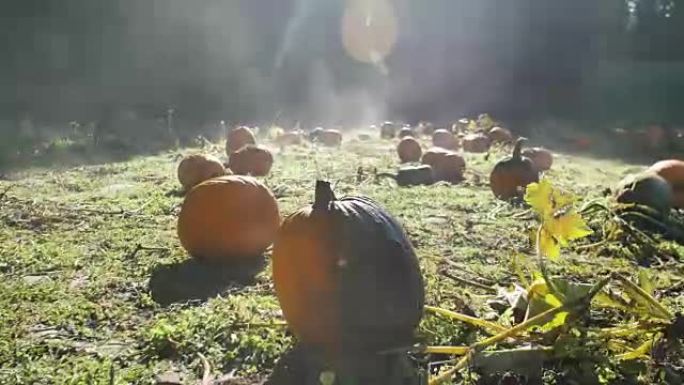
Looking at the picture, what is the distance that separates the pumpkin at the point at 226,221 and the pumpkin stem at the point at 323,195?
1314mm

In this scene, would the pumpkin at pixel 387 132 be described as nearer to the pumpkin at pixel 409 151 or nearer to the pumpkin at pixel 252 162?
the pumpkin at pixel 409 151

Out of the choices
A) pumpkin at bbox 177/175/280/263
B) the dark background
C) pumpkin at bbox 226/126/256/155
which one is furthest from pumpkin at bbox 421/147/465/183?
the dark background

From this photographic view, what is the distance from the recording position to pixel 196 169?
19.8 feet

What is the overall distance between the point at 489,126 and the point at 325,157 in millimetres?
3653

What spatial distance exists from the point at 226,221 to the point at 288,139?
704 cm

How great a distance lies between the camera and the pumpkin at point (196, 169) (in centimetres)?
598

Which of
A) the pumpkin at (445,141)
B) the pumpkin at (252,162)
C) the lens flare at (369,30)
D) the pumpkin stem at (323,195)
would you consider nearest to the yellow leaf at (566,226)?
the pumpkin stem at (323,195)

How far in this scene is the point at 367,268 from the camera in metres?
2.48

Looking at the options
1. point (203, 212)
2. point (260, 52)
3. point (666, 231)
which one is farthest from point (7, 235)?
point (260, 52)

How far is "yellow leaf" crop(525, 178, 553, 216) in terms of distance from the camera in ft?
7.85

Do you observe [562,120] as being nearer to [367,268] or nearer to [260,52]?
[260,52]

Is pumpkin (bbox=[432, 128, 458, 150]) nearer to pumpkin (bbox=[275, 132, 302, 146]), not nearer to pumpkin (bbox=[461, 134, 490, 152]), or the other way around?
pumpkin (bbox=[461, 134, 490, 152])

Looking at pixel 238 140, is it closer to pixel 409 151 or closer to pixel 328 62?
pixel 409 151

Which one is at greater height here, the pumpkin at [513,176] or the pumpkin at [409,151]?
the pumpkin at [513,176]
